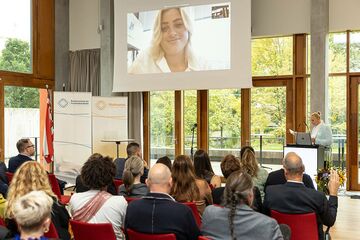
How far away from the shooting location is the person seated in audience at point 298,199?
3.15 m

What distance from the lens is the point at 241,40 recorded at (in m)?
8.17

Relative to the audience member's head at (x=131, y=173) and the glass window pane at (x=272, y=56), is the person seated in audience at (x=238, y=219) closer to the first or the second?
the audience member's head at (x=131, y=173)

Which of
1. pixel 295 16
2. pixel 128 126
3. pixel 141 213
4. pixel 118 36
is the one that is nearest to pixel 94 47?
pixel 118 36

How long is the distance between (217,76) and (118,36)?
2.57 m

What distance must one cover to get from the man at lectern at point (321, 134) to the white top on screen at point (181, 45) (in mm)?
1390

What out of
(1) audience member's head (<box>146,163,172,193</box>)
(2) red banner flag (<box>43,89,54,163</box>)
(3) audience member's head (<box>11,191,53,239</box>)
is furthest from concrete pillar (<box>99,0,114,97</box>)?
(3) audience member's head (<box>11,191,53,239</box>)

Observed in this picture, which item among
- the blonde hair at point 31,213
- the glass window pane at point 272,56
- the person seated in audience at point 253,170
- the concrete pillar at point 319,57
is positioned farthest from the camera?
the glass window pane at point 272,56

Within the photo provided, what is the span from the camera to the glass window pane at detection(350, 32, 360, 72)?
835 cm

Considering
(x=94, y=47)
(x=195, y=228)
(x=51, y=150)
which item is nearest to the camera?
(x=195, y=228)

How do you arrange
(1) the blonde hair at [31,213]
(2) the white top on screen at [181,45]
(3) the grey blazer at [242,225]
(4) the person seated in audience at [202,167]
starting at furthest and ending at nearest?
(2) the white top on screen at [181,45], (4) the person seated in audience at [202,167], (3) the grey blazer at [242,225], (1) the blonde hair at [31,213]

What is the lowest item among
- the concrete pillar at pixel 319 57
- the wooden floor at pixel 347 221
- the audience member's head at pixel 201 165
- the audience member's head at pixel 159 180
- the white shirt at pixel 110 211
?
the wooden floor at pixel 347 221

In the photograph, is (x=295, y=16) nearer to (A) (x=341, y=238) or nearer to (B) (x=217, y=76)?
(B) (x=217, y=76)

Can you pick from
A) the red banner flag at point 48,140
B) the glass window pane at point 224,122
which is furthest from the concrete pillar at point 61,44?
the glass window pane at point 224,122

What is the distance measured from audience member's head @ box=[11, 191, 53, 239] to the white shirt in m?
1.05
